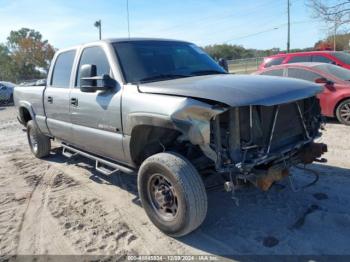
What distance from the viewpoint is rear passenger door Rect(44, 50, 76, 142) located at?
5.43 metres

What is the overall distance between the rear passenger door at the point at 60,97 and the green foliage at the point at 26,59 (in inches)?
2310

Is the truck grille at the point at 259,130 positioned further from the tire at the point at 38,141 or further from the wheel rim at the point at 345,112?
the tire at the point at 38,141

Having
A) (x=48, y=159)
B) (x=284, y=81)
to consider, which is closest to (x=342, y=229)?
(x=284, y=81)

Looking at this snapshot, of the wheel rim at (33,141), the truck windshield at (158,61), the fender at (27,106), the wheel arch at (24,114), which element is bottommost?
the wheel rim at (33,141)

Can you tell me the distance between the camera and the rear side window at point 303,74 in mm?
8648

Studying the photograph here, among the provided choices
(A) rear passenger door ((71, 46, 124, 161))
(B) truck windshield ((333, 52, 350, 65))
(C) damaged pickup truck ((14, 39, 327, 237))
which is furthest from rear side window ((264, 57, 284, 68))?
(A) rear passenger door ((71, 46, 124, 161))

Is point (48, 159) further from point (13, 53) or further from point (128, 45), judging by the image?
point (13, 53)

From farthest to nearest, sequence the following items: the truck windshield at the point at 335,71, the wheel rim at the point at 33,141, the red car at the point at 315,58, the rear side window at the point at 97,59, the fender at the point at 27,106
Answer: the red car at the point at 315,58, the truck windshield at the point at 335,71, the wheel rim at the point at 33,141, the fender at the point at 27,106, the rear side window at the point at 97,59

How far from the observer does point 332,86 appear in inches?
329

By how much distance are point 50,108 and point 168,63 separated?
7.83ft

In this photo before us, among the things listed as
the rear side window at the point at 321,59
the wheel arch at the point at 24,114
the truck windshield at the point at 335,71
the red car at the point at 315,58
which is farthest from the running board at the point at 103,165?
the rear side window at the point at 321,59

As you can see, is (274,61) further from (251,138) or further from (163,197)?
(163,197)

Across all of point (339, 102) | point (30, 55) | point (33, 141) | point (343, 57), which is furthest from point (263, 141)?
point (30, 55)

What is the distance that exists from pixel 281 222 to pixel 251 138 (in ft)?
3.47
